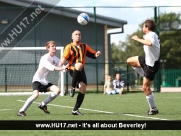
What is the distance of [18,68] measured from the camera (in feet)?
76.7

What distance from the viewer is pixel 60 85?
2106cm

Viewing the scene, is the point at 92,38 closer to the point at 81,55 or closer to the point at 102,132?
the point at 81,55

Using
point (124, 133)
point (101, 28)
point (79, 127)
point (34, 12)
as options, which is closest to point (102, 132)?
point (124, 133)

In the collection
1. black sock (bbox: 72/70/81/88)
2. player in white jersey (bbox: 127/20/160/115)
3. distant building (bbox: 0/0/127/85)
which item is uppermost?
distant building (bbox: 0/0/127/85)

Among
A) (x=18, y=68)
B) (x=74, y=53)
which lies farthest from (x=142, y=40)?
Result: (x=18, y=68)

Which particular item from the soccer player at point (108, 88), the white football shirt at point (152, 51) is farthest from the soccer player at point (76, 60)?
the soccer player at point (108, 88)

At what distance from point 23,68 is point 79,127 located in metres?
18.3

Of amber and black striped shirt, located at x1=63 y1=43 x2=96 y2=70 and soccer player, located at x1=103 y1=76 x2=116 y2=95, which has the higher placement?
amber and black striped shirt, located at x1=63 y1=43 x2=96 y2=70

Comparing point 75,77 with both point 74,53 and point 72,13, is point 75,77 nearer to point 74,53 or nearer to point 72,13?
point 74,53

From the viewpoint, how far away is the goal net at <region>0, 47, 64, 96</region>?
22484 mm

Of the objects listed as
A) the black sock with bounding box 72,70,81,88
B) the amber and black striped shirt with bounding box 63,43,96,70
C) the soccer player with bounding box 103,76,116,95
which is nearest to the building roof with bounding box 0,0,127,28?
the soccer player with bounding box 103,76,116,95

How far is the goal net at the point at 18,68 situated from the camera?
73.8 feet

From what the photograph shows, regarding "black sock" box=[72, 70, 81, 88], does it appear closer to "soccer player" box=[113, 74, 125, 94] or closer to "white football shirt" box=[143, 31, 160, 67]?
"white football shirt" box=[143, 31, 160, 67]

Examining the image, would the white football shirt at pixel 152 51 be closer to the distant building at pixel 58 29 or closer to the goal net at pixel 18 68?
the goal net at pixel 18 68
